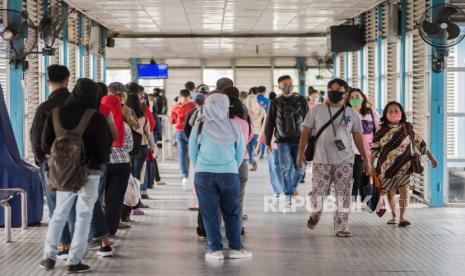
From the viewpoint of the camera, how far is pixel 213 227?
7.14 meters

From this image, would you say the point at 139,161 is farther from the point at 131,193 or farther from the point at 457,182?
the point at 457,182

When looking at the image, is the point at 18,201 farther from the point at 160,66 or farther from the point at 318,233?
the point at 160,66

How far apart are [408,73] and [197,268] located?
259 inches

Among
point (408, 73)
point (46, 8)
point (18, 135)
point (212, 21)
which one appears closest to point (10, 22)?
point (18, 135)

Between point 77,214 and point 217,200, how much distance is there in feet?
3.92

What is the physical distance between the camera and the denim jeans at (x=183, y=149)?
12.9m

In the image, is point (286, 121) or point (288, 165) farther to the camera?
point (288, 165)

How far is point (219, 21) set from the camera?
17578 mm

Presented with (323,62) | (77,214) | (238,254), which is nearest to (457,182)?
(238,254)

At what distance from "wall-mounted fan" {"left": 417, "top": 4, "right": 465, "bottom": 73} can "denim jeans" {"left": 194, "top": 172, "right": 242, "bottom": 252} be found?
415cm

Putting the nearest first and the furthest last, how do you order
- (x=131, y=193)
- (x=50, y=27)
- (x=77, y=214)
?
(x=77, y=214) → (x=131, y=193) → (x=50, y=27)

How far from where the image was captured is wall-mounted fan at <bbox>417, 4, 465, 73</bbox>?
10.1 m

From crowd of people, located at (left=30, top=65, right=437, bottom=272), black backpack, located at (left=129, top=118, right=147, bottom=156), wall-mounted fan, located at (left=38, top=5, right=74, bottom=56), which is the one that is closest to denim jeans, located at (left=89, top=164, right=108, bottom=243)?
crowd of people, located at (left=30, top=65, right=437, bottom=272)

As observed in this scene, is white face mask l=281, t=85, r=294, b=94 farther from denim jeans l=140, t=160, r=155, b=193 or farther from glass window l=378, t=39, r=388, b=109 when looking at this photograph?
glass window l=378, t=39, r=388, b=109
